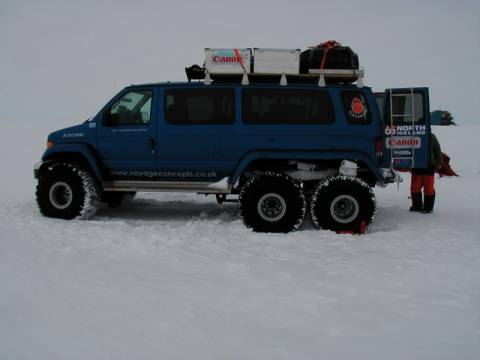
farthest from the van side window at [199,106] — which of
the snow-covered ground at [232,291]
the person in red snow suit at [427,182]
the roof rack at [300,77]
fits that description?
the person in red snow suit at [427,182]

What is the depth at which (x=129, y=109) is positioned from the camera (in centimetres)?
668

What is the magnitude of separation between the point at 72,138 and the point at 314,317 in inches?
205

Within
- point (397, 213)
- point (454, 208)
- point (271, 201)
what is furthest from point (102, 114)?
point (454, 208)

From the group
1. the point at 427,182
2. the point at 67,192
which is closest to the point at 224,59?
the point at 67,192

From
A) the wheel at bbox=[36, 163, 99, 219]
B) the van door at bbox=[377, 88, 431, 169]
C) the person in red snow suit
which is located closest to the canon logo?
the van door at bbox=[377, 88, 431, 169]

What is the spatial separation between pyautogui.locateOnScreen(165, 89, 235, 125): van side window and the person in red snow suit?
382 centimetres

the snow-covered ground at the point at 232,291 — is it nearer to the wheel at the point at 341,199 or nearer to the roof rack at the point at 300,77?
the wheel at the point at 341,199

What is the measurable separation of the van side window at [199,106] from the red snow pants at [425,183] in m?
3.85

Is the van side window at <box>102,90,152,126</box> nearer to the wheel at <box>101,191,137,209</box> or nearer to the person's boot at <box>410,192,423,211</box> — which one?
the wheel at <box>101,191,137,209</box>

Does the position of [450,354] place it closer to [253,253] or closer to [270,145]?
[253,253]

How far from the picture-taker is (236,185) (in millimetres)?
6340

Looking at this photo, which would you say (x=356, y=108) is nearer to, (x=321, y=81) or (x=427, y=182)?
(x=321, y=81)

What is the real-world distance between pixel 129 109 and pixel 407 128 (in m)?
4.46

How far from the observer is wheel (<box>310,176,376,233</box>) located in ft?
20.1
